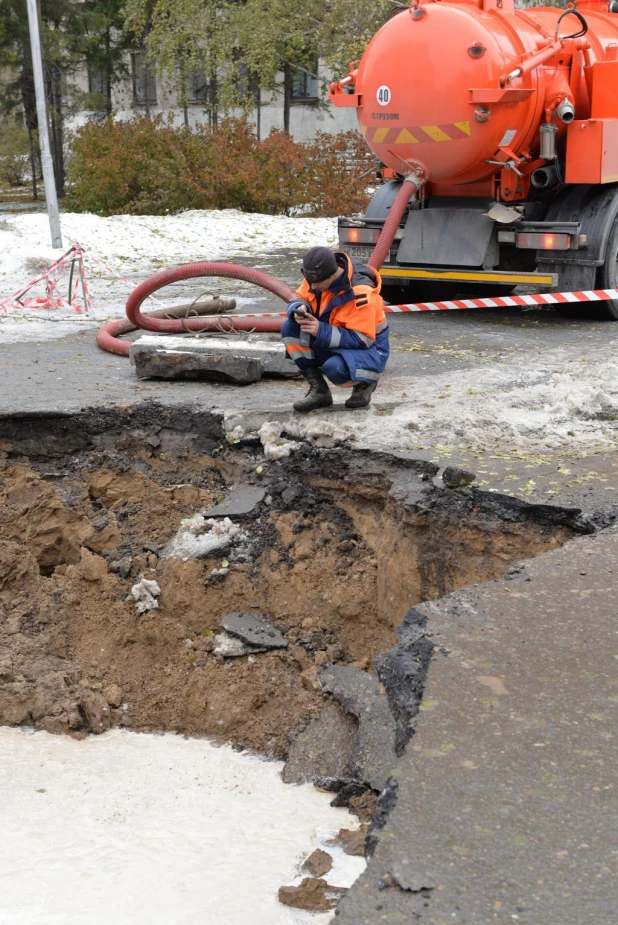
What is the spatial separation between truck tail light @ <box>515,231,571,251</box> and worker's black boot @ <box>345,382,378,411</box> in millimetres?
3272

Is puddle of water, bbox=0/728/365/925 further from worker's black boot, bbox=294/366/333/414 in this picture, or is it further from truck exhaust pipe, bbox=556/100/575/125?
truck exhaust pipe, bbox=556/100/575/125

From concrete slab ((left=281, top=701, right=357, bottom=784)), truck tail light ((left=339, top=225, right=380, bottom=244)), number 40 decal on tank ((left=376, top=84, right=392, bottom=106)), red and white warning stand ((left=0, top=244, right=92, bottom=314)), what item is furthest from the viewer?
red and white warning stand ((left=0, top=244, right=92, bottom=314))

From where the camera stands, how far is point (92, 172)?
18.8m

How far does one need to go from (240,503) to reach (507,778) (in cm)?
305

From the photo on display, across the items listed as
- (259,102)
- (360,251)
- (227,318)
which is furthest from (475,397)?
(259,102)

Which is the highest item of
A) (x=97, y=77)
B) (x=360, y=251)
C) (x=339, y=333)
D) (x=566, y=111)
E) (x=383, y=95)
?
(x=97, y=77)

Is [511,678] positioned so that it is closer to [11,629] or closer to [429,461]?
[429,461]

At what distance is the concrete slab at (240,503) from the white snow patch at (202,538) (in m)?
0.04

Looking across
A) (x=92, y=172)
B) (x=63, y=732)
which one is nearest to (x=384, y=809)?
(x=63, y=732)

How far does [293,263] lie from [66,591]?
8.83 metres

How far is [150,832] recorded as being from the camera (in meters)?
3.83

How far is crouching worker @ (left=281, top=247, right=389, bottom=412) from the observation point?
5.96m

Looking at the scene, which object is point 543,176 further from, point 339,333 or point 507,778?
point 507,778

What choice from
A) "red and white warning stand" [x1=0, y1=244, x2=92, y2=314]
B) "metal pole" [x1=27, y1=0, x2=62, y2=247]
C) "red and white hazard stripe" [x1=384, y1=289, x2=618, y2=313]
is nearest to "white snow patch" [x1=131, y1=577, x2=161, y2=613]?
"red and white hazard stripe" [x1=384, y1=289, x2=618, y2=313]
